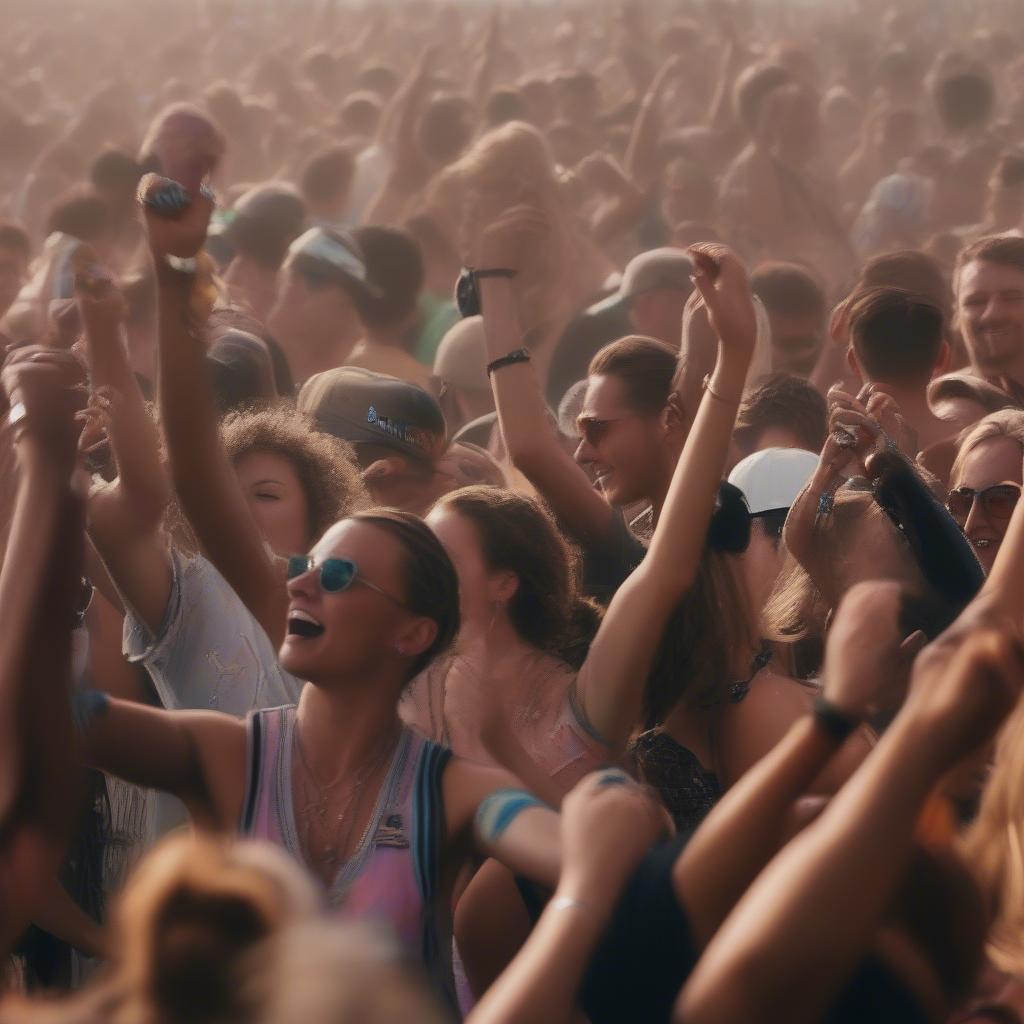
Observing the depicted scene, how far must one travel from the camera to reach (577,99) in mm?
12562

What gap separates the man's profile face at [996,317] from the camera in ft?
17.6

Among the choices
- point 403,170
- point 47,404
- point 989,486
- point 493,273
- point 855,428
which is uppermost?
point 47,404

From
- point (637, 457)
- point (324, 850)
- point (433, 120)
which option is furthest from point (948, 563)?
point (433, 120)

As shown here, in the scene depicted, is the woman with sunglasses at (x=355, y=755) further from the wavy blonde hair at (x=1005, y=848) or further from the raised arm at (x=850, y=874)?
the raised arm at (x=850, y=874)

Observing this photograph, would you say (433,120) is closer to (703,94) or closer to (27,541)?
(703,94)

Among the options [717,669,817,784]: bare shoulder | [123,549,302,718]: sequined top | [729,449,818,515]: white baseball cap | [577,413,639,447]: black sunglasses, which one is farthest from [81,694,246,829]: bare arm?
[729,449,818,515]: white baseball cap

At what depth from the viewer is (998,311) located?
536 cm

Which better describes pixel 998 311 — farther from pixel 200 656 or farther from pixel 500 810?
pixel 500 810

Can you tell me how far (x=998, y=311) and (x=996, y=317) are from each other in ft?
0.06

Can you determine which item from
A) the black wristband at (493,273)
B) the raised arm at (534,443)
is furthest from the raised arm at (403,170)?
the raised arm at (534,443)

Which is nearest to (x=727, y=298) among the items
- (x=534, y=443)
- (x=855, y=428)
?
(x=855, y=428)

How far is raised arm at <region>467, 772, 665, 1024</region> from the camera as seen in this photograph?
2018 millimetres

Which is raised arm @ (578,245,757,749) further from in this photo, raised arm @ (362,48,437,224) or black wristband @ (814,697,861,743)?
raised arm @ (362,48,437,224)

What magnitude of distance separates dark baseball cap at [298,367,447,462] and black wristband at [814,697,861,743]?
2457 mm
